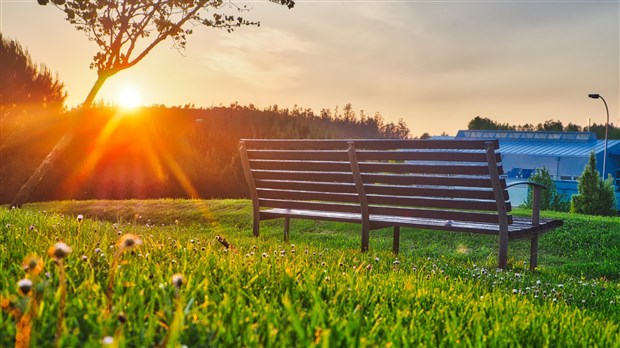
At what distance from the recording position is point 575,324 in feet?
11.5

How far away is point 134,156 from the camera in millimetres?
23359

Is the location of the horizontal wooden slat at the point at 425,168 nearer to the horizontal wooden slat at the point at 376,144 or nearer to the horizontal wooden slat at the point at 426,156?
the horizontal wooden slat at the point at 426,156

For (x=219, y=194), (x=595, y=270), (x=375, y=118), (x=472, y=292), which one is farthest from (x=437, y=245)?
(x=375, y=118)

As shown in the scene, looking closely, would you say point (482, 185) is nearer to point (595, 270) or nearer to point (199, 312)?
point (595, 270)

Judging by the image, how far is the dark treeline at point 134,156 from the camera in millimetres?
22234

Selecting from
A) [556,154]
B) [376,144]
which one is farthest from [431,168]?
[556,154]

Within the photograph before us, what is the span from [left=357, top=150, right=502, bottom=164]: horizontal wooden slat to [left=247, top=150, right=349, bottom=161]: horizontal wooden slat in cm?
29

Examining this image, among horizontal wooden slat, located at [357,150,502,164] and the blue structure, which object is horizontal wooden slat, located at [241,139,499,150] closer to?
horizontal wooden slat, located at [357,150,502,164]

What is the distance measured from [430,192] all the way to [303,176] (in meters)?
1.67

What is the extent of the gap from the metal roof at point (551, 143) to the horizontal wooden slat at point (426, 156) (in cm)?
4435

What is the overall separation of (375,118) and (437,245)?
115ft

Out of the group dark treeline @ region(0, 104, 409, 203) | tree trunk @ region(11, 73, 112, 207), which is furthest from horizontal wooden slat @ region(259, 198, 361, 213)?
dark treeline @ region(0, 104, 409, 203)

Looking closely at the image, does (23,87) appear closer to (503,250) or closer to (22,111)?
Result: (22,111)

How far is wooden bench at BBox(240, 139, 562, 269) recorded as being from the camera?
6406 millimetres
